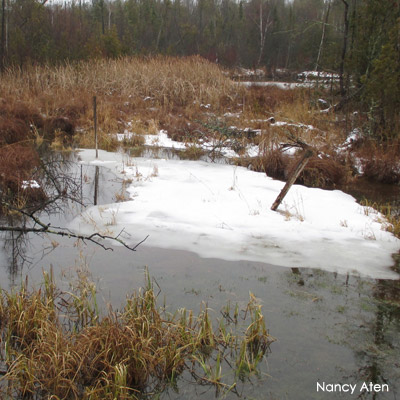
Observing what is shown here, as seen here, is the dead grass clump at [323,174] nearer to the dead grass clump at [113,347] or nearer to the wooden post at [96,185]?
the wooden post at [96,185]

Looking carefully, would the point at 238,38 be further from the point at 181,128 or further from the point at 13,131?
the point at 13,131

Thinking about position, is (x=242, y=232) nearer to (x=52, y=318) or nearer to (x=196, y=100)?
(x=52, y=318)

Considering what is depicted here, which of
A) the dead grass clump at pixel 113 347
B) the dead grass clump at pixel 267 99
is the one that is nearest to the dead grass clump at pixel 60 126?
the dead grass clump at pixel 267 99

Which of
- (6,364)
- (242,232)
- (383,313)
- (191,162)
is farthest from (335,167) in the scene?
(6,364)

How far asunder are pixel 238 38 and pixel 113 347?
3625cm

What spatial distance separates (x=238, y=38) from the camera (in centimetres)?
3622

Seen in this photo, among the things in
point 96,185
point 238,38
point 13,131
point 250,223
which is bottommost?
point 96,185

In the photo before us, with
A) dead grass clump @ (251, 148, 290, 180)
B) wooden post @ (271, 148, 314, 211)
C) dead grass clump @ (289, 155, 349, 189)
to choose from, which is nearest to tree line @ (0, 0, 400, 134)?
dead grass clump @ (289, 155, 349, 189)

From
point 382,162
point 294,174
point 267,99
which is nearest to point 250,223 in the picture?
point 294,174

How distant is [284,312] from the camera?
152 inches

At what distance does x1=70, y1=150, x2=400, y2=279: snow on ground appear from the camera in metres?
4.98

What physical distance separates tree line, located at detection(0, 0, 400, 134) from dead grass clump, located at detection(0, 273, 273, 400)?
7.50 metres

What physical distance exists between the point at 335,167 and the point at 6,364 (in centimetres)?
725

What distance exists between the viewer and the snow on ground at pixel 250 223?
16.3ft
